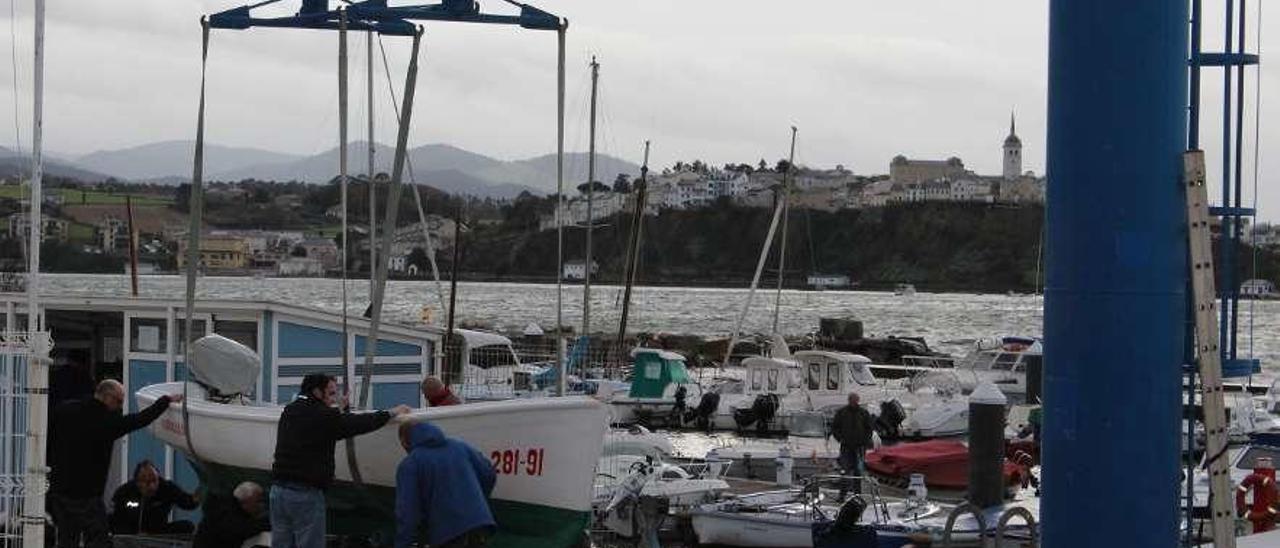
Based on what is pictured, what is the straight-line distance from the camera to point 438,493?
32.3 feet

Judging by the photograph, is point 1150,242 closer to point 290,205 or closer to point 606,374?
point 606,374

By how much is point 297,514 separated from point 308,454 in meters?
0.39

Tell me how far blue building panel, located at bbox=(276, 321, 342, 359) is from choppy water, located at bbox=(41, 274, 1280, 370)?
202 feet

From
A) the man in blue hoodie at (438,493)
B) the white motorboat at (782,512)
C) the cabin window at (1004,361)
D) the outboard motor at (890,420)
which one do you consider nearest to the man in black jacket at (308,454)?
the man in blue hoodie at (438,493)

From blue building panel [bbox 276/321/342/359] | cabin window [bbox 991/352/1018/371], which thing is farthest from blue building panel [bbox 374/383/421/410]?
cabin window [bbox 991/352/1018/371]

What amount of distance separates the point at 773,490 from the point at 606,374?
2457 cm

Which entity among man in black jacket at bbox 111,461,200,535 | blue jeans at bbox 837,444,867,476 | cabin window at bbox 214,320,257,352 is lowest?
blue jeans at bbox 837,444,867,476

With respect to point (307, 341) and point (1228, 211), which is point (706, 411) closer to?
point (307, 341)

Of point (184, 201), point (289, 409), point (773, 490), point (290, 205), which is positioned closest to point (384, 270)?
point (289, 409)

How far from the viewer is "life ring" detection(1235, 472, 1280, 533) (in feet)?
42.9

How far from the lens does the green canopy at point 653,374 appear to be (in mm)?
41469

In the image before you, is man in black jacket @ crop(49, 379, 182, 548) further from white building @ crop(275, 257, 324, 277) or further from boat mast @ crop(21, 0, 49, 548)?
white building @ crop(275, 257, 324, 277)

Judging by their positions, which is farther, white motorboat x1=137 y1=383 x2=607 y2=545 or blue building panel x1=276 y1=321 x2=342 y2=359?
blue building panel x1=276 y1=321 x2=342 y2=359

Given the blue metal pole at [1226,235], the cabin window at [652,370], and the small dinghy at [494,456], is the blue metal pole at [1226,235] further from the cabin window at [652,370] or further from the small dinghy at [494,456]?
the cabin window at [652,370]
